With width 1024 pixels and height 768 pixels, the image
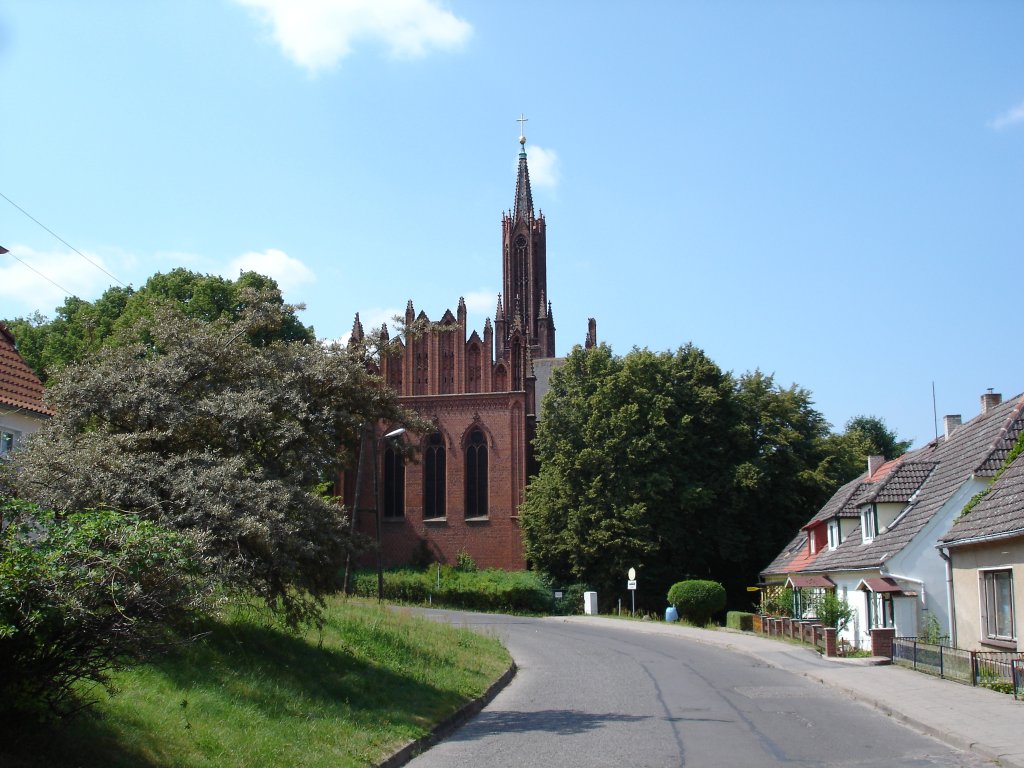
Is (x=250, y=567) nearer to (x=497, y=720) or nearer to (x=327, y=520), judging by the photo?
(x=327, y=520)

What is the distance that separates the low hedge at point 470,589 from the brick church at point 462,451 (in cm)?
374

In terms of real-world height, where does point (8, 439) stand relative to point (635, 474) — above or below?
below

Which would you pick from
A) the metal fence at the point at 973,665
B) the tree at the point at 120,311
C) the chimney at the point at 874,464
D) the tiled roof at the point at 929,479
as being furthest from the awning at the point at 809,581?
the tree at the point at 120,311

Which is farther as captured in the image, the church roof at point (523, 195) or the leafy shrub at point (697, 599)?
the church roof at point (523, 195)

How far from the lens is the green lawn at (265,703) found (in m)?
8.12

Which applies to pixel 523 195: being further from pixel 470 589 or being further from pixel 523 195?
pixel 470 589

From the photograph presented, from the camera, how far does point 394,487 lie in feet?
182

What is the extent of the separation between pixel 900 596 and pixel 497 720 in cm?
1380

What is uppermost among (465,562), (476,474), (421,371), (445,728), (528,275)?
(528,275)

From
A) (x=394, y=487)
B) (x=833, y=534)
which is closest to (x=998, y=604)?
(x=833, y=534)

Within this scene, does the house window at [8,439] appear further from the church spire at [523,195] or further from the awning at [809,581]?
the church spire at [523,195]

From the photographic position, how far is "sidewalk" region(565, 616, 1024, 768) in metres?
11.5

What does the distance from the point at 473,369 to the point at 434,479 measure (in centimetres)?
661

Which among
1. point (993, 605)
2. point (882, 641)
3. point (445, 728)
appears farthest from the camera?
point (882, 641)
